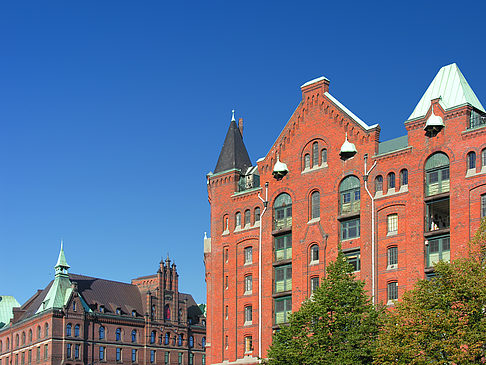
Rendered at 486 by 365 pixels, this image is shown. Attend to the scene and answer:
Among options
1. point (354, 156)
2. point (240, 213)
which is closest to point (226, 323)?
point (240, 213)

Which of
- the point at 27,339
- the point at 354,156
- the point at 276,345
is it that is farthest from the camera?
the point at 27,339

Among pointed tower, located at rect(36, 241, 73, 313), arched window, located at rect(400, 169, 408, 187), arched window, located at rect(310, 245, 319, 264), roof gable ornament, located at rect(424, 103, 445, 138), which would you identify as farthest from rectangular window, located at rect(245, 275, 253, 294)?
pointed tower, located at rect(36, 241, 73, 313)

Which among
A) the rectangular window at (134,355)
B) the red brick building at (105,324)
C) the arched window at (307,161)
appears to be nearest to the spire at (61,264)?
the red brick building at (105,324)

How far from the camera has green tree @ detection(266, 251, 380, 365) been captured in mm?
50781

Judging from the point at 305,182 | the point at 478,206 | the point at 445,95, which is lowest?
the point at 478,206

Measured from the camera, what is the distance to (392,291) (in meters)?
60.8

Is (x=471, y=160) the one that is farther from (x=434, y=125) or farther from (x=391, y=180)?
(x=391, y=180)

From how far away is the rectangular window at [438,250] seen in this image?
58.0 metres

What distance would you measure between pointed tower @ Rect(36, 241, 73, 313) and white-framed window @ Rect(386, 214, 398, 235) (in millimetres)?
59182

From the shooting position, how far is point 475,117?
59.4 m

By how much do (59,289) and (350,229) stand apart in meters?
57.6

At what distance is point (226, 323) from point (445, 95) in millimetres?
26485

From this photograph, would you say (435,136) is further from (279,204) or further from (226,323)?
(226,323)

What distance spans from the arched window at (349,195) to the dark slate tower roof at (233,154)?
13.2 metres
